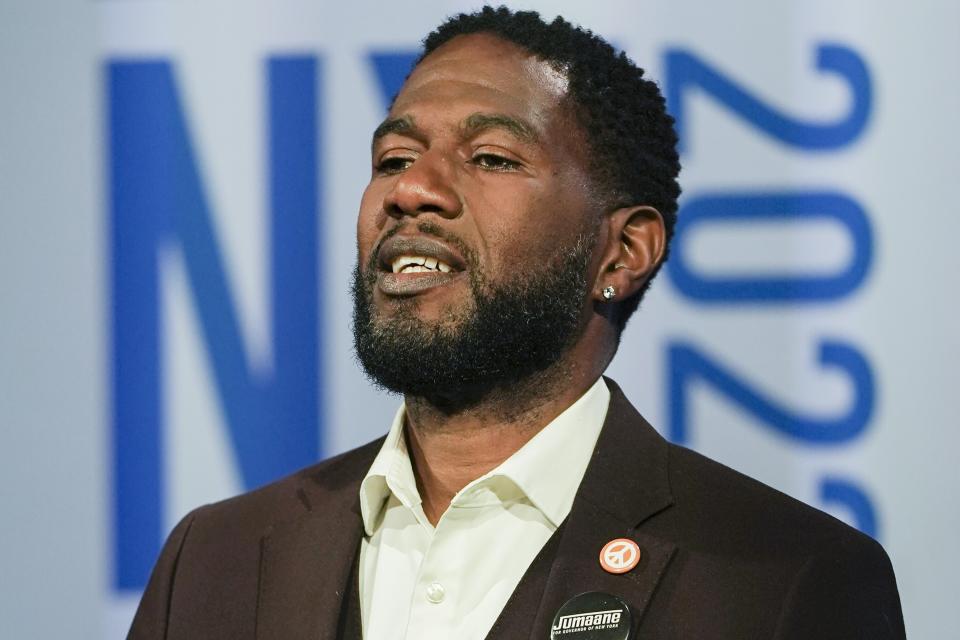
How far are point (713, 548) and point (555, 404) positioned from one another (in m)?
0.38

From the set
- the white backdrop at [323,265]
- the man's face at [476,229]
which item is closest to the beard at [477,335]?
the man's face at [476,229]

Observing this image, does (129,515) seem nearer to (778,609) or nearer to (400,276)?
(400,276)

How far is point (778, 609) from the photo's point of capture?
5.94 ft

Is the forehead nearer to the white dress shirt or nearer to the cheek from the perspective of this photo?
the cheek

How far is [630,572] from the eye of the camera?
186 centimetres

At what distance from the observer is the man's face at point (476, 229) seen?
6.63 ft

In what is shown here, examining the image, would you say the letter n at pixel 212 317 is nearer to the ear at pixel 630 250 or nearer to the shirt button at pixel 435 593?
the ear at pixel 630 250

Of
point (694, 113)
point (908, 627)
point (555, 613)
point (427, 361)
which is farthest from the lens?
point (694, 113)

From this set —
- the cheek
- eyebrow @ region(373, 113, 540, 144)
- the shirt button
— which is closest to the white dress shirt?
the shirt button

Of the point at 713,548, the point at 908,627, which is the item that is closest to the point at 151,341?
the point at 713,548

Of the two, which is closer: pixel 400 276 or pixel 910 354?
pixel 400 276

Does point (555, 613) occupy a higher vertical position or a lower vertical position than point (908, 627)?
higher

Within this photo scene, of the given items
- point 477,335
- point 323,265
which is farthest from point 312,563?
point 323,265

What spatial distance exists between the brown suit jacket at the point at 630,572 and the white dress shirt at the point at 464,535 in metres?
0.03
